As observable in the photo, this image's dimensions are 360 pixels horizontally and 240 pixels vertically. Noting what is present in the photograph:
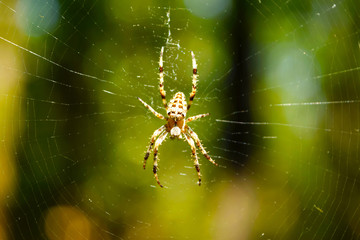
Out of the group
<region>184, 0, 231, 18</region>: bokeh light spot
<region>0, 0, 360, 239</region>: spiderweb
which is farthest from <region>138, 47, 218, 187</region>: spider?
<region>184, 0, 231, 18</region>: bokeh light spot

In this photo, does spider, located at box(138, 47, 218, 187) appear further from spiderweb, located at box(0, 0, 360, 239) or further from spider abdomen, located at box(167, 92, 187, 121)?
spiderweb, located at box(0, 0, 360, 239)

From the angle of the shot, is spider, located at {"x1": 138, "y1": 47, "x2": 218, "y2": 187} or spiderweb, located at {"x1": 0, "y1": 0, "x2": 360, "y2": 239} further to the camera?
spiderweb, located at {"x1": 0, "y1": 0, "x2": 360, "y2": 239}

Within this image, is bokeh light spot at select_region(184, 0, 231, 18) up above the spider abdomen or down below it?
above

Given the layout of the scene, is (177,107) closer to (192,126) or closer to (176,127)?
(176,127)

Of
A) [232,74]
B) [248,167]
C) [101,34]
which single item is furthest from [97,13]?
[248,167]

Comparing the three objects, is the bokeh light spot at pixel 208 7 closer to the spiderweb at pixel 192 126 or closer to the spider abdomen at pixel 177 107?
the spiderweb at pixel 192 126

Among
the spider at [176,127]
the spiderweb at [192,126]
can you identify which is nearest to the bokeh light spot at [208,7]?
the spiderweb at [192,126]

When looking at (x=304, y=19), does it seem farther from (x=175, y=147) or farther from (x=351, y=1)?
(x=175, y=147)

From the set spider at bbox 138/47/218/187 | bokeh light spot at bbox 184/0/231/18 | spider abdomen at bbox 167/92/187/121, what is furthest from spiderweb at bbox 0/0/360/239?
spider abdomen at bbox 167/92/187/121
